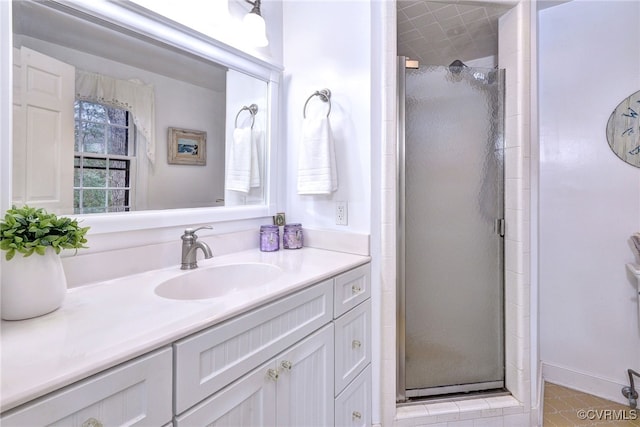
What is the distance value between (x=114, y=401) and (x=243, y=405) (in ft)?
1.13

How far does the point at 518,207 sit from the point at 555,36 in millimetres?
1253

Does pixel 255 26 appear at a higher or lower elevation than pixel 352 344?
higher

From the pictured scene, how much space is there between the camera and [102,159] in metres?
1.05

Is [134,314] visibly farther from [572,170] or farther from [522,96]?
[572,170]

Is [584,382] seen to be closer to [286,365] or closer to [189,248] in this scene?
[286,365]

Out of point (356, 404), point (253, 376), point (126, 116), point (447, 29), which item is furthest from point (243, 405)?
point (447, 29)

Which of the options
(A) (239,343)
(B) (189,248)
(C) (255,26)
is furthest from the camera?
(C) (255,26)

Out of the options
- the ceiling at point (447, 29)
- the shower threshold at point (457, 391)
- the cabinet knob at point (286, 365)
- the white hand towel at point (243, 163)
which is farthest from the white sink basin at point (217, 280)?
the ceiling at point (447, 29)

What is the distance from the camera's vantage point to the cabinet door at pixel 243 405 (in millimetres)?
697

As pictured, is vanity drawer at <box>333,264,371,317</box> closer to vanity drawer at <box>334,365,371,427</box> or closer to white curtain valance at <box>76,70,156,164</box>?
vanity drawer at <box>334,365,371,427</box>

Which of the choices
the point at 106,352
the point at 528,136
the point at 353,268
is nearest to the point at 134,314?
the point at 106,352

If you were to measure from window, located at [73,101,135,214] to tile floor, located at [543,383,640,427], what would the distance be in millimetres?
2301

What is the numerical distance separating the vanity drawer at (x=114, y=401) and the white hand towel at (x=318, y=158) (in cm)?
102

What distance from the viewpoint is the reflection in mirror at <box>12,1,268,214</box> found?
2.98 ft
